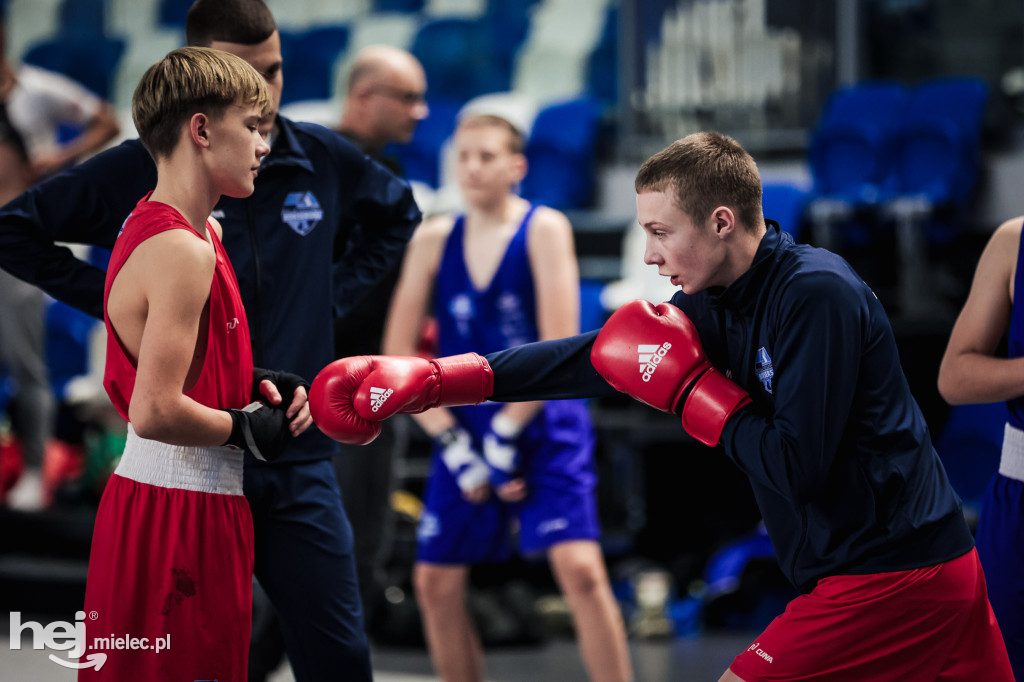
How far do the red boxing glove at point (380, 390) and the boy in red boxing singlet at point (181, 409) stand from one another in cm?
11

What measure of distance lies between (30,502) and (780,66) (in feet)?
Answer: 15.8

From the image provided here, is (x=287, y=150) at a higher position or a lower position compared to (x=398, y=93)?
lower

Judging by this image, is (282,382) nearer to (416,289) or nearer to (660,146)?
(416,289)

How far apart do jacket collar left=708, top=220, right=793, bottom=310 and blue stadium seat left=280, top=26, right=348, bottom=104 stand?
22.3ft

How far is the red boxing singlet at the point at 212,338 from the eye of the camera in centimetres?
186

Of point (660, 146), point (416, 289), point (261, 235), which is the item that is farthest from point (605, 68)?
point (261, 235)

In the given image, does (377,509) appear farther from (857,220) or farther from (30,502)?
(857,220)

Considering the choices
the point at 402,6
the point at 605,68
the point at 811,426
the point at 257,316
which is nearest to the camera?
the point at 811,426

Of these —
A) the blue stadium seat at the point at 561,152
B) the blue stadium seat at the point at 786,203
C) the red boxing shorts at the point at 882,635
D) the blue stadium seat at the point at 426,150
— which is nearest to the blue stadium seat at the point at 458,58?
the blue stadium seat at the point at 426,150

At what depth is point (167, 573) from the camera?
6.14 ft

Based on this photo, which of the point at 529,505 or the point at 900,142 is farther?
the point at 900,142

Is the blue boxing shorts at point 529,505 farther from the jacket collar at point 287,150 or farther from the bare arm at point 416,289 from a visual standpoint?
the jacket collar at point 287,150

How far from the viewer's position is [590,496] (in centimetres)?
327

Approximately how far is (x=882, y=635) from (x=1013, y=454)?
0.69 metres
